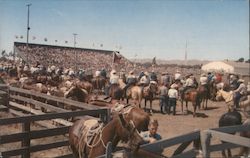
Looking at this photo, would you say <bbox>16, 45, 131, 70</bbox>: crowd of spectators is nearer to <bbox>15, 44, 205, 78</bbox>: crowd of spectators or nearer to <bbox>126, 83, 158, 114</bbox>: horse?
<bbox>15, 44, 205, 78</bbox>: crowd of spectators

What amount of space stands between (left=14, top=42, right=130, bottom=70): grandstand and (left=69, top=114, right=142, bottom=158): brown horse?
1052 inches

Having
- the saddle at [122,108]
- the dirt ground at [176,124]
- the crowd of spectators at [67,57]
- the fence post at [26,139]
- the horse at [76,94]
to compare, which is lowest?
the dirt ground at [176,124]

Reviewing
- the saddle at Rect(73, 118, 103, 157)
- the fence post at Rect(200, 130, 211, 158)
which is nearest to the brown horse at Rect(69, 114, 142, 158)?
the saddle at Rect(73, 118, 103, 157)

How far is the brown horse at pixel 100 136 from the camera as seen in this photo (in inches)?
179

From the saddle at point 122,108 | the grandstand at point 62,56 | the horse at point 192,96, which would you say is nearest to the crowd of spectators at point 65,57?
the grandstand at point 62,56

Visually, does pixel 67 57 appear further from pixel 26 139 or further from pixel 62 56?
pixel 26 139

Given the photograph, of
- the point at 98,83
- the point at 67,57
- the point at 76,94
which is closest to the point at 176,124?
the point at 76,94

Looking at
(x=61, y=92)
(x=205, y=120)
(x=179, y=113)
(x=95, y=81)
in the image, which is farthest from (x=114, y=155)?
(x=95, y=81)

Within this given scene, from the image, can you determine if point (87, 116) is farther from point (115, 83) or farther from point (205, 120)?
point (115, 83)

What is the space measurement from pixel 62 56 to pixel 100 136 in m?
33.5

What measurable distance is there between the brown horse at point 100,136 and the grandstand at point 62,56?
26.7 metres

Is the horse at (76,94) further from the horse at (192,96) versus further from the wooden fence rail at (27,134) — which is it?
the horse at (192,96)

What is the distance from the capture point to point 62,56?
124ft

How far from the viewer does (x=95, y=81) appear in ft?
73.2
